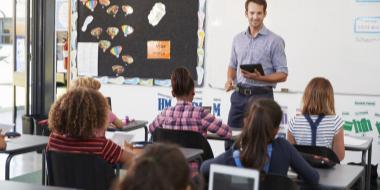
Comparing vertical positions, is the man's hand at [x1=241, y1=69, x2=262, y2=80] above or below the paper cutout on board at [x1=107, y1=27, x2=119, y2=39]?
below

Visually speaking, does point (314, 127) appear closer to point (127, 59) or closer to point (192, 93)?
point (192, 93)

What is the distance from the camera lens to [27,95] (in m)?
7.65

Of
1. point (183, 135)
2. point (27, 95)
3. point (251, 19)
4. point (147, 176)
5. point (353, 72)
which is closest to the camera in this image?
point (147, 176)

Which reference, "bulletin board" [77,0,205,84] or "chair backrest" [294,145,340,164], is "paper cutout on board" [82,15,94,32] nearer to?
"bulletin board" [77,0,205,84]

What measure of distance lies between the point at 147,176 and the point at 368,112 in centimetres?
481

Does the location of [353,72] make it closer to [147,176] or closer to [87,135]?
[87,135]

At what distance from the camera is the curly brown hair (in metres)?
2.83

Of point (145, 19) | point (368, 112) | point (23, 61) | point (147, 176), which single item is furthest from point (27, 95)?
point (147, 176)

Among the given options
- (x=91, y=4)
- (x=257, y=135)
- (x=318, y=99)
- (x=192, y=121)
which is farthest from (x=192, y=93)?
(x=91, y=4)

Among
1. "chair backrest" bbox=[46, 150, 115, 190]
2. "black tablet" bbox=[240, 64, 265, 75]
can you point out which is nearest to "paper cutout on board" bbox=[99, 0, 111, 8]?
"black tablet" bbox=[240, 64, 265, 75]

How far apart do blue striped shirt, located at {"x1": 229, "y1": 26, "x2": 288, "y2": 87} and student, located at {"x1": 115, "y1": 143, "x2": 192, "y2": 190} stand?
3.47 m

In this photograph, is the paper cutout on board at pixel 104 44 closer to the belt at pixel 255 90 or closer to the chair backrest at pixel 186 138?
the belt at pixel 255 90

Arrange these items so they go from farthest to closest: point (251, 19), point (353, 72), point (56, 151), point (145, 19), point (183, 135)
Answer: point (145, 19) < point (353, 72) < point (251, 19) < point (183, 135) < point (56, 151)

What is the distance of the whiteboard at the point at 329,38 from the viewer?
5.60 metres
